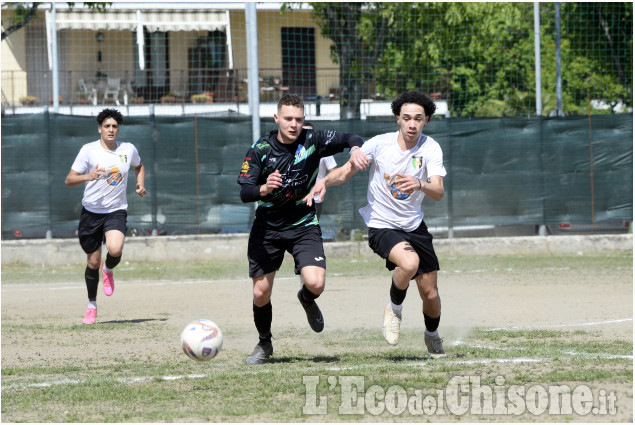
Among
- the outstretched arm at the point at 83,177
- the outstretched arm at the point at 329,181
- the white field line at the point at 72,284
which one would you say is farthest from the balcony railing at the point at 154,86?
the outstretched arm at the point at 329,181

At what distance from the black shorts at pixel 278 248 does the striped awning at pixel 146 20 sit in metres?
14.1

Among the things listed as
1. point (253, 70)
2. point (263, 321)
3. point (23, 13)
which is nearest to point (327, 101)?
point (253, 70)

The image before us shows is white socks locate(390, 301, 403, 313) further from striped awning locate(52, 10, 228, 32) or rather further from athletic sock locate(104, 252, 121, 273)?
striped awning locate(52, 10, 228, 32)

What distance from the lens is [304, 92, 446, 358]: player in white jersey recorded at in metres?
7.46

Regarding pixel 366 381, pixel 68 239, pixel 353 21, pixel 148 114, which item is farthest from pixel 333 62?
pixel 366 381

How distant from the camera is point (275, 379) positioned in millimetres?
6539

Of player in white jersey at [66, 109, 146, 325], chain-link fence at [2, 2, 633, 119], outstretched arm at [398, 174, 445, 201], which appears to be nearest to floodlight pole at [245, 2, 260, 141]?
chain-link fence at [2, 2, 633, 119]

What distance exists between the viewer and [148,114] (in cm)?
1747

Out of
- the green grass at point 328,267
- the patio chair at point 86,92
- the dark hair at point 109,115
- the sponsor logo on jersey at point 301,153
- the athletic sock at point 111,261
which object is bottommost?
the green grass at point 328,267

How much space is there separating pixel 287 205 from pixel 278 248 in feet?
1.15

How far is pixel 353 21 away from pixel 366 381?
13.1m

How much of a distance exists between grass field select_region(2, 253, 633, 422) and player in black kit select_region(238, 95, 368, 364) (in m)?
0.57

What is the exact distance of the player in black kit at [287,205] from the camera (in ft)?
24.3

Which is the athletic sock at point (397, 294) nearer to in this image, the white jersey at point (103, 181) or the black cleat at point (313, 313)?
the black cleat at point (313, 313)
